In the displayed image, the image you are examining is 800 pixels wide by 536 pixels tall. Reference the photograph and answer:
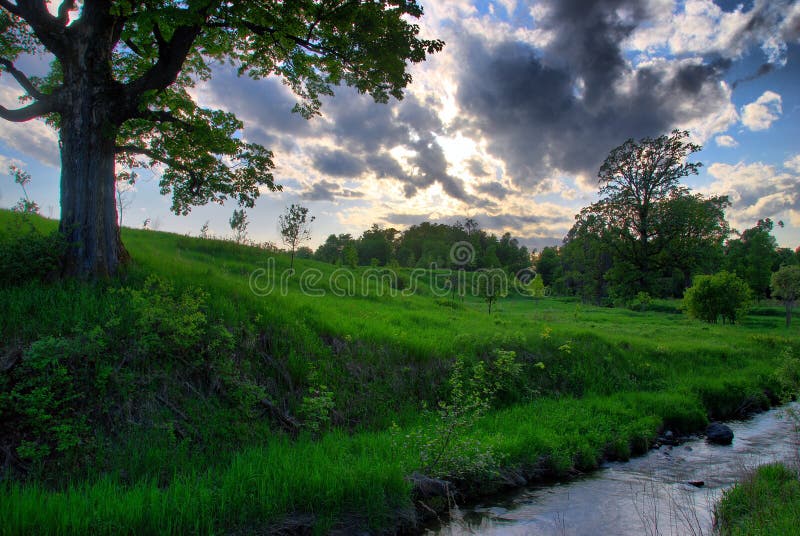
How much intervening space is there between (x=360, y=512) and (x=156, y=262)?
989 cm

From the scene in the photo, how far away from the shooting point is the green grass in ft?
16.5

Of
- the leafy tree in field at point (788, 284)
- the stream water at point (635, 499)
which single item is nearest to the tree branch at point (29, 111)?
the stream water at point (635, 499)

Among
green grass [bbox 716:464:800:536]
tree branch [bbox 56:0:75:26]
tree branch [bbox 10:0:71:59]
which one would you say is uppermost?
tree branch [bbox 56:0:75:26]

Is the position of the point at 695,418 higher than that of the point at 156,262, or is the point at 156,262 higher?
the point at 156,262

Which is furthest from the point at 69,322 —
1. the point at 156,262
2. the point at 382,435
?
the point at 382,435

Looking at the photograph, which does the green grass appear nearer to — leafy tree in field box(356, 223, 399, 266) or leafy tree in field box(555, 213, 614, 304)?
leafy tree in field box(555, 213, 614, 304)

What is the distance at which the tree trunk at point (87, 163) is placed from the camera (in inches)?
377

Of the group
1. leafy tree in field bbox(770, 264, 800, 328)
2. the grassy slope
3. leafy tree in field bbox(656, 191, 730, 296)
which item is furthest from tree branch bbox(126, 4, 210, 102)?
leafy tree in field bbox(770, 264, 800, 328)

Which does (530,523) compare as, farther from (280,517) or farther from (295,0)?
(295,0)

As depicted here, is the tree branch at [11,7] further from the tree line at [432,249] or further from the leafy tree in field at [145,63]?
the tree line at [432,249]

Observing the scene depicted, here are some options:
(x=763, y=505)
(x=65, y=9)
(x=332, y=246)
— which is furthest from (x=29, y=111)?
(x=332, y=246)

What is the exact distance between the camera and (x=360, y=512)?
5.65 m

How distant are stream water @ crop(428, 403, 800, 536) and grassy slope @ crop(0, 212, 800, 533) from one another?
26.1 inches

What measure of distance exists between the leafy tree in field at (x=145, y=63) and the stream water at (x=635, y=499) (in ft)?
34.5
